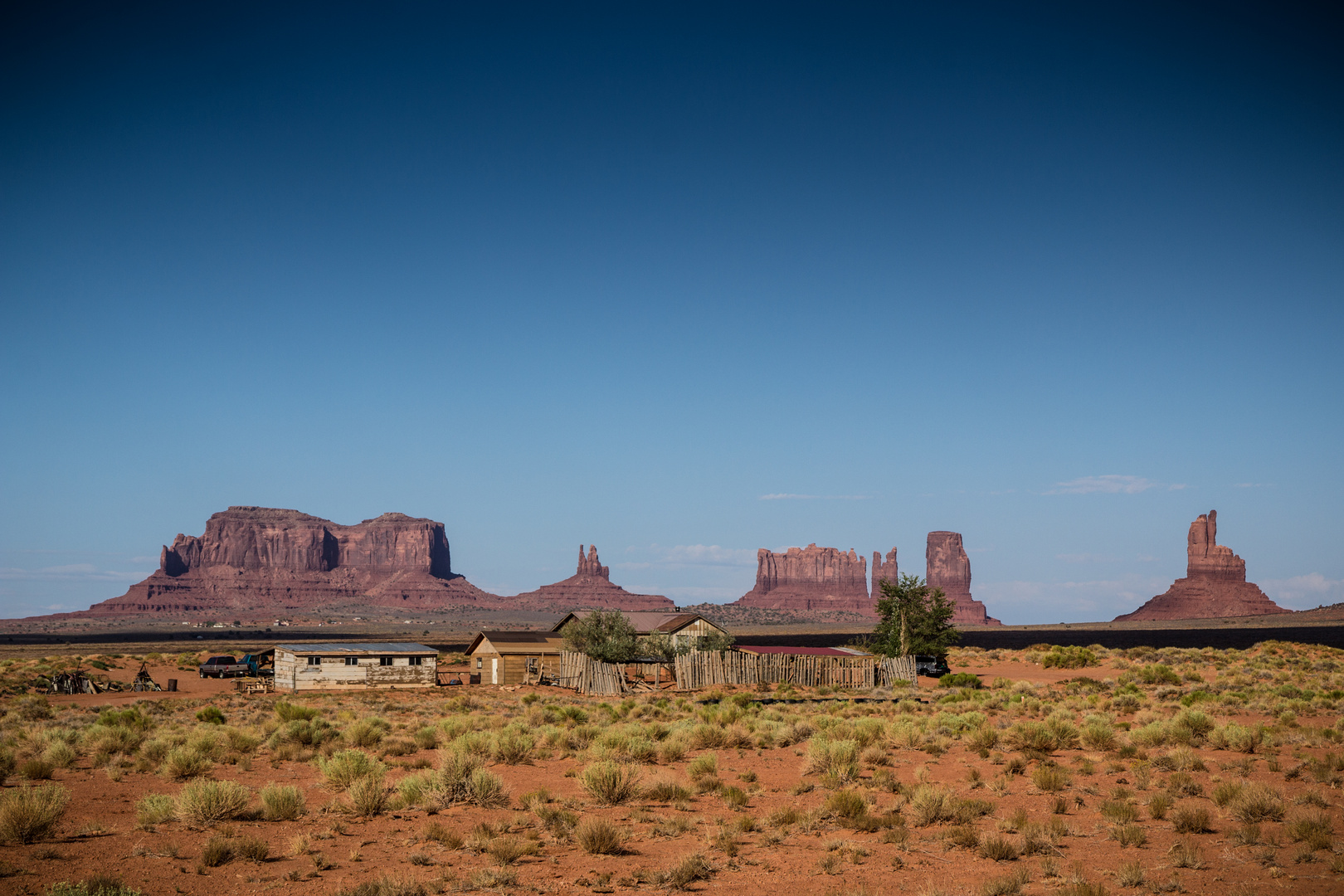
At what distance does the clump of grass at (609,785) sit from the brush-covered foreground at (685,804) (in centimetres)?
3

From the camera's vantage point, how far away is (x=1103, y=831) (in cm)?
1206

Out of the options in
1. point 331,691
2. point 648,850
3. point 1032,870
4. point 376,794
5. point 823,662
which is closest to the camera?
point 1032,870

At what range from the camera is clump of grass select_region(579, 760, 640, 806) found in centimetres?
1405

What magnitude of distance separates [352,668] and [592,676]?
12.2 m

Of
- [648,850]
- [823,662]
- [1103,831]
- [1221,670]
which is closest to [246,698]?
[823,662]

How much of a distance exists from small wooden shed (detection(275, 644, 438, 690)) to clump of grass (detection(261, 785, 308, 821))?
29321mm

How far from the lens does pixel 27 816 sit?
11.1m

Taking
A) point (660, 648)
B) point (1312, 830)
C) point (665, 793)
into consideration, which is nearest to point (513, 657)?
point (660, 648)

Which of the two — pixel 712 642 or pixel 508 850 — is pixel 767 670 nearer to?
pixel 712 642

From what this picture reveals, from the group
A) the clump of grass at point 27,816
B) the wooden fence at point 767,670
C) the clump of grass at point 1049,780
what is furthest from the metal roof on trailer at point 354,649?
the clump of grass at point 1049,780

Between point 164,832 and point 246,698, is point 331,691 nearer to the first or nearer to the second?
point 246,698

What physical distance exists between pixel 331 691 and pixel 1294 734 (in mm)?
34508

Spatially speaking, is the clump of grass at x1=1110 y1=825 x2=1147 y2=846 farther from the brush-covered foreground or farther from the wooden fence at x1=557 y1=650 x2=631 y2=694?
the wooden fence at x1=557 y1=650 x2=631 y2=694

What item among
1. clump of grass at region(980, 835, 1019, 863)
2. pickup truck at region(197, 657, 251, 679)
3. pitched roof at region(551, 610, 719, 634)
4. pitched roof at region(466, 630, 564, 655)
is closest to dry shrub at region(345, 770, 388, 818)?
clump of grass at region(980, 835, 1019, 863)
